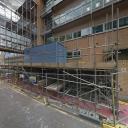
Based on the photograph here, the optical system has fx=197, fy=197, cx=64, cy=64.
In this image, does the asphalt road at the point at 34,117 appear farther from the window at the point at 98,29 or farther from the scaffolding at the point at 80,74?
the window at the point at 98,29

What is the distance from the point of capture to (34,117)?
9.44m

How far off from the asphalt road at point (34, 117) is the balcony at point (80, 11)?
8.43m

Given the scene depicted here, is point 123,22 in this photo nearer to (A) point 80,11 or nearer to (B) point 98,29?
(B) point 98,29

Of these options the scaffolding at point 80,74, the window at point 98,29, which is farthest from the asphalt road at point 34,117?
the window at point 98,29

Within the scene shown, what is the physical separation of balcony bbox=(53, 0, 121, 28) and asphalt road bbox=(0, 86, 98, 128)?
332 inches

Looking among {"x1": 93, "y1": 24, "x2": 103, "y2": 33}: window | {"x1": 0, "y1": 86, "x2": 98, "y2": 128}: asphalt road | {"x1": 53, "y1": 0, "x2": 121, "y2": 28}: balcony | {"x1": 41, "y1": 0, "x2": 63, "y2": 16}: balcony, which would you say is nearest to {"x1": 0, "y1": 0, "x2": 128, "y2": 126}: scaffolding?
{"x1": 93, "y1": 24, "x2": 103, "y2": 33}: window

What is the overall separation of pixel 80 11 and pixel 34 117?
11.2 metres

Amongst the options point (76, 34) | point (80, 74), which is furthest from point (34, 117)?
point (76, 34)

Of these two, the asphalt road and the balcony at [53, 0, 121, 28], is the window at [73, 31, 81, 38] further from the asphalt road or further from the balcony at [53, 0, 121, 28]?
the asphalt road

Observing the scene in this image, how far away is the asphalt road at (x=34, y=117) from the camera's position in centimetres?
828

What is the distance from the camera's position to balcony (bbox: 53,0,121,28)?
48.7ft

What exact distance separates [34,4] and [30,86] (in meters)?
14.1

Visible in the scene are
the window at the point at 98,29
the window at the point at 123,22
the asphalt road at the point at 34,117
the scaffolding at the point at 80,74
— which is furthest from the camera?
the window at the point at 98,29

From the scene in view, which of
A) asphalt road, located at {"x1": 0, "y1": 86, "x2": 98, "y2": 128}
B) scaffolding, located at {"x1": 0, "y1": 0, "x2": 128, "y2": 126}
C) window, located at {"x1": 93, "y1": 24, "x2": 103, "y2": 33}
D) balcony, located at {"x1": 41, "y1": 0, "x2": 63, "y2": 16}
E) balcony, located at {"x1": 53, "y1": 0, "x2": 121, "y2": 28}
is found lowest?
asphalt road, located at {"x1": 0, "y1": 86, "x2": 98, "y2": 128}
